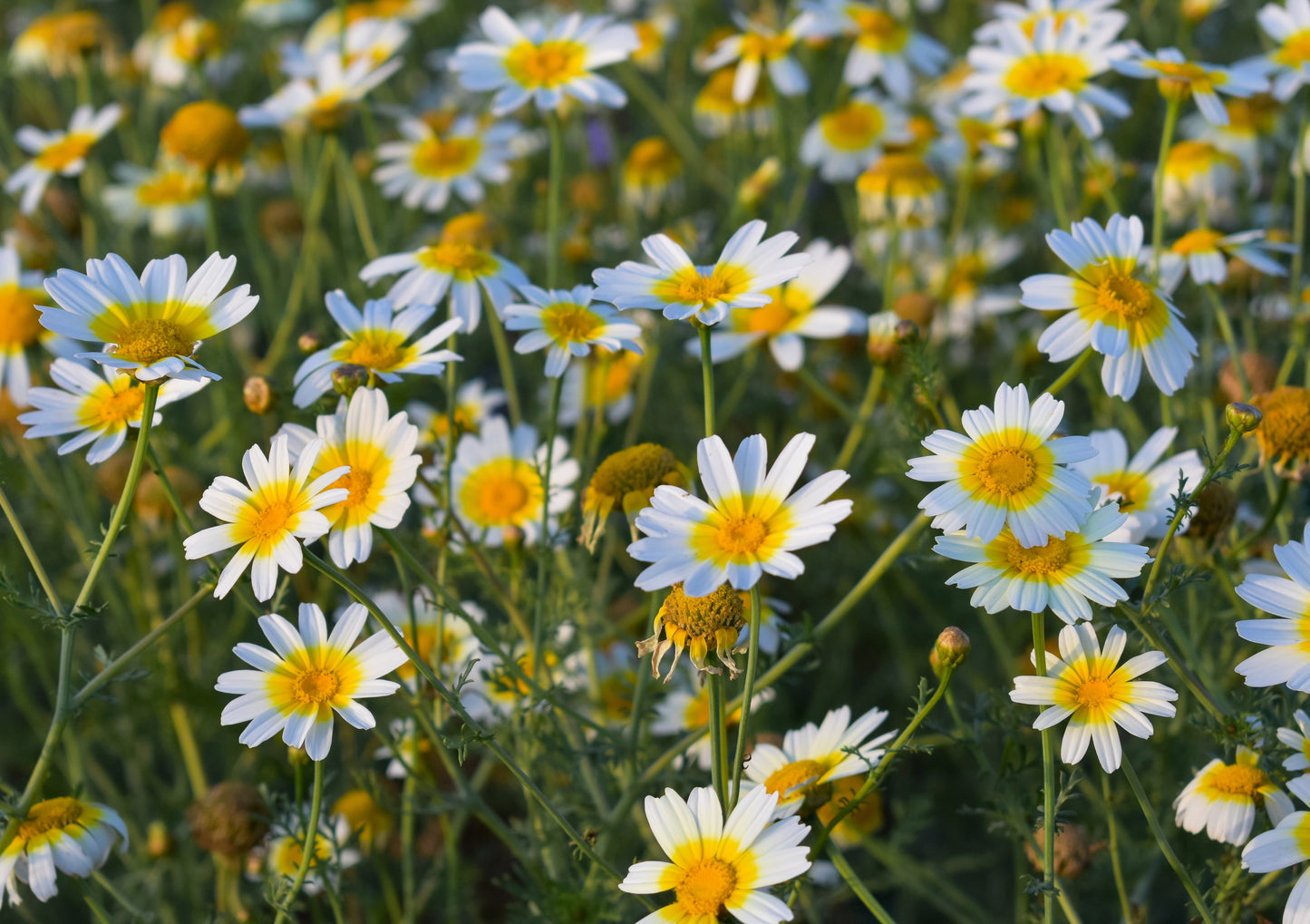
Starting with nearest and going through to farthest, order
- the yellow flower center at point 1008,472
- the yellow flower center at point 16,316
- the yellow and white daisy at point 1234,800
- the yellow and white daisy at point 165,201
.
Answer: the yellow flower center at point 1008,472 < the yellow and white daisy at point 1234,800 < the yellow flower center at point 16,316 < the yellow and white daisy at point 165,201

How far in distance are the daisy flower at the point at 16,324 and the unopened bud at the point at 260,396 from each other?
2.17 feet

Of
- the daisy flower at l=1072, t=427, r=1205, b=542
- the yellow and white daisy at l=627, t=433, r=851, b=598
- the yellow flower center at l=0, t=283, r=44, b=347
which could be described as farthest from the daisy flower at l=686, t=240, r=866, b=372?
the yellow flower center at l=0, t=283, r=44, b=347

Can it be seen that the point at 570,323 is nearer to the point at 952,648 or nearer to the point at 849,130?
the point at 952,648

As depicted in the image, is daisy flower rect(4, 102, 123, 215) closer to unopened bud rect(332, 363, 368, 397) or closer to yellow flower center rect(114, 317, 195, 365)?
yellow flower center rect(114, 317, 195, 365)

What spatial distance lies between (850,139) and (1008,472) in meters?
1.84

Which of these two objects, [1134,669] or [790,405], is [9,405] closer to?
[790,405]

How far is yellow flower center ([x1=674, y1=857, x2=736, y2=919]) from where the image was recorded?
117 cm

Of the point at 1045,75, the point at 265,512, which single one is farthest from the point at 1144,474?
the point at 265,512

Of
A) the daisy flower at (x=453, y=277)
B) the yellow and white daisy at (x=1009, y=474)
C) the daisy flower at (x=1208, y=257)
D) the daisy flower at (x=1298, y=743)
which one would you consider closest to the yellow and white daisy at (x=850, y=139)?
the daisy flower at (x=1208, y=257)

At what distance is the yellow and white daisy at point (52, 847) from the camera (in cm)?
139

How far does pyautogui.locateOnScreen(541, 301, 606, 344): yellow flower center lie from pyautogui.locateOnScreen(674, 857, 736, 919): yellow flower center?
2.37 feet

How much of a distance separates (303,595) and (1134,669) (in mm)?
1841

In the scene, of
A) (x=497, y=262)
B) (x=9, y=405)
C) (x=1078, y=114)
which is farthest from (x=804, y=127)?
(x=9, y=405)

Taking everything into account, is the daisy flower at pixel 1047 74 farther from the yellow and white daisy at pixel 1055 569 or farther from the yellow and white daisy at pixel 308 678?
the yellow and white daisy at pixel 308 678
